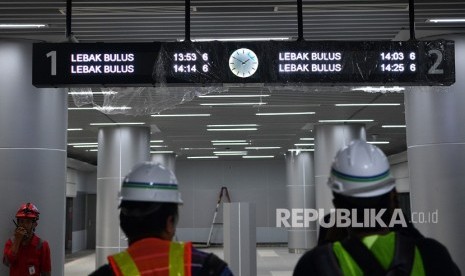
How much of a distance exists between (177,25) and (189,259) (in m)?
6.06

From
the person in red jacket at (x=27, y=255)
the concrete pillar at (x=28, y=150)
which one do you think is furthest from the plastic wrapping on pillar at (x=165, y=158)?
the person in red jacket at (x=27, y=255)

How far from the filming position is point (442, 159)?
827cm

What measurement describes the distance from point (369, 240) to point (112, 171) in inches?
632

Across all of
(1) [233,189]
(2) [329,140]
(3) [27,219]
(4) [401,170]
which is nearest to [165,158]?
(1) [233,189]

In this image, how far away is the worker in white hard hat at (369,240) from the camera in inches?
85.4

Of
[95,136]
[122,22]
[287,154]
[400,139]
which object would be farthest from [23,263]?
[287,154]

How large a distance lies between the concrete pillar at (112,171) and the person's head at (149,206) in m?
14.9

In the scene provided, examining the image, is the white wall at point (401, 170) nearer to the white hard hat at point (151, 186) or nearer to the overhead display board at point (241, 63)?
the overhead display board at point (241, 63)

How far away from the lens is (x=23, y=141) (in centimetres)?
799

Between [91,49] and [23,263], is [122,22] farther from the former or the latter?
[23,263]

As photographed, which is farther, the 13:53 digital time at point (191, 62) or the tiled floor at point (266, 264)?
the tiled floor at point (266, 264)

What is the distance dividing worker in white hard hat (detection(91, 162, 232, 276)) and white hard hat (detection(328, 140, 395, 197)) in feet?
1.69

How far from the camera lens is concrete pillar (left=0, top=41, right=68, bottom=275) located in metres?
7.87

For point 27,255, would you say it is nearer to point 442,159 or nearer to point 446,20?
point 442,159
